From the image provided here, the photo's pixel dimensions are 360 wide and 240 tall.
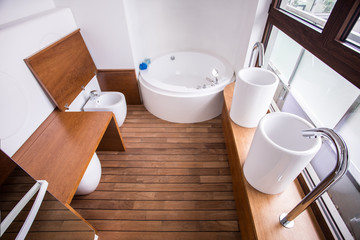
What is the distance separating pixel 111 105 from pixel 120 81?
0.44 meters

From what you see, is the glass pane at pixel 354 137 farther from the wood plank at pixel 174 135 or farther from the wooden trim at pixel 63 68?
the wooden trim at pixel 63 68

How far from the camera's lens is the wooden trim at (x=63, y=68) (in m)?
1.38

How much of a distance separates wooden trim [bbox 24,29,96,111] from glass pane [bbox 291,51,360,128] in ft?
6.44

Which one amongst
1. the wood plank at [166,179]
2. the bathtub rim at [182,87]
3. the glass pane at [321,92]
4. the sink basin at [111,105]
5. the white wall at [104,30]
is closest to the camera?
the glass pane at [321,92]

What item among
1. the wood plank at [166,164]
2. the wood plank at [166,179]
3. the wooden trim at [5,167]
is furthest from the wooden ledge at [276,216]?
the wooden trim at [5,167]

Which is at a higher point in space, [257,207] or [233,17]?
[233,17]

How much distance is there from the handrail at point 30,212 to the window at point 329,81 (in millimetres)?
1283

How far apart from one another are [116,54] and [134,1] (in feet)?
2.29

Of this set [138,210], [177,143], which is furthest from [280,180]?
[177,143]

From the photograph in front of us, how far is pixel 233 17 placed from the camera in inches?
88.2

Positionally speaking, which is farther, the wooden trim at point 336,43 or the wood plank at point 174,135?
the wood plank at point 174,135

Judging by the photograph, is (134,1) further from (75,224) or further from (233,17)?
(75,224)

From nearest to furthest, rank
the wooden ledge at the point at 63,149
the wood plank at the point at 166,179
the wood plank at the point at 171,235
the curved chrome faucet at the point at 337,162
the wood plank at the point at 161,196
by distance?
the curved chrome faucet at the point at 337,162 < the wooden ledge at the point at 63,149 < the wood plank at the point at 171,235 < the wood plank at the point at 161,196 < the wood plank at the point at 166,179

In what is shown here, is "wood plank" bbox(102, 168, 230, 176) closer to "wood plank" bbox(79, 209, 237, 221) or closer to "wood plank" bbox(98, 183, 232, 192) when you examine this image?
"wood plank" bbox(98, 183, 232, 192)
